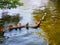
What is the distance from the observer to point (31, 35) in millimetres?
14812

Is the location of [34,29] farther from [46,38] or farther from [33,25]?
[46,38]

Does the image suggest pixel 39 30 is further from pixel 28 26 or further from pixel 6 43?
pixel 6 43

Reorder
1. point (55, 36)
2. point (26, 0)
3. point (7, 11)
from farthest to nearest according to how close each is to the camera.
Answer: point (26, 0), point (7, 11), point (55, 36)

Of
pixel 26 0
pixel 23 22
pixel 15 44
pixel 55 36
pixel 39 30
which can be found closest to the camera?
pixel 15 44

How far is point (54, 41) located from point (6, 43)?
3.21 meters

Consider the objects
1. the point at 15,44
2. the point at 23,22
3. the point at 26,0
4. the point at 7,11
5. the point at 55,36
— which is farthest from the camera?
the point at 26,0

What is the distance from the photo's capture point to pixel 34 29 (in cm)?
1588

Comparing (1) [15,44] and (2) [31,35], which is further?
(2) [31,35]

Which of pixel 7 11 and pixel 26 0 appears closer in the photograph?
pixel 7 11

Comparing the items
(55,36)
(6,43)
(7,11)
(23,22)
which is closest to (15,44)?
(6,43)

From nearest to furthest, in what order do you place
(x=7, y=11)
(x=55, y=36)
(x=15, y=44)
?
(x=15, y=44) → (x=55, y=36) → (x=7, y=11)

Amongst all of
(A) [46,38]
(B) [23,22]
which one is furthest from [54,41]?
(B) [23,22]

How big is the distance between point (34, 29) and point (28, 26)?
2.00 ft

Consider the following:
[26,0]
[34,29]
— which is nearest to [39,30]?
[34,29]
